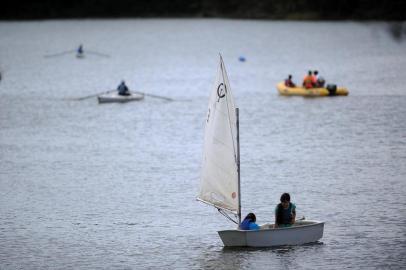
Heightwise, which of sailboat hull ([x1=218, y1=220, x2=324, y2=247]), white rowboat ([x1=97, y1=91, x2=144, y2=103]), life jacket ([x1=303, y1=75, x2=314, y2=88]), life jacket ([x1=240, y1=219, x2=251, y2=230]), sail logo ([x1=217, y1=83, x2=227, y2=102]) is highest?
life jacket ([x1=303, y1=75, x2=314, y2=88])

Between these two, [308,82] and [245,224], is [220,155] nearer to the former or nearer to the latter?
[245,224]

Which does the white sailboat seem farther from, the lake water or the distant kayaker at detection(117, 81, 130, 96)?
the distant kayaker at detection(117, 81, 130, 96)

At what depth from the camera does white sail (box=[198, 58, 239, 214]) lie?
36.7 m

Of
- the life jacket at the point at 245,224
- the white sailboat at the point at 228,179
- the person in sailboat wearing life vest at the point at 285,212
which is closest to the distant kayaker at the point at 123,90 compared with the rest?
the white sailboat at the point at 228,179

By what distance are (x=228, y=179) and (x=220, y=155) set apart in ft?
3.22

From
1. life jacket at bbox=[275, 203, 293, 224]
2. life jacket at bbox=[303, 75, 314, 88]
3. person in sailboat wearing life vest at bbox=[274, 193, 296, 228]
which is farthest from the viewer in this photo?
life jacket at bbox=[303, 75, 314, 88]

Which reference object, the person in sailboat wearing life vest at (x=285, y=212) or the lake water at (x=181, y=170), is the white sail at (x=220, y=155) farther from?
the lake water at (x=181, y=170)

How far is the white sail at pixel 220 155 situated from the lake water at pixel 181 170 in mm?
2177

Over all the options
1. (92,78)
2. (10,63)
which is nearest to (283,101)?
Answer: (92,78)

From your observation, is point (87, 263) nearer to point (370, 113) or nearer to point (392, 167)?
point (392, 167)

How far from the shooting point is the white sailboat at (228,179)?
36406 millimetres

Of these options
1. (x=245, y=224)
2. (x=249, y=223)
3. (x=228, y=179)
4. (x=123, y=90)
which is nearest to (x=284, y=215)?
(x=249, y=223)

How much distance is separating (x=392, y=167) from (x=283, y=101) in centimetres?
3125

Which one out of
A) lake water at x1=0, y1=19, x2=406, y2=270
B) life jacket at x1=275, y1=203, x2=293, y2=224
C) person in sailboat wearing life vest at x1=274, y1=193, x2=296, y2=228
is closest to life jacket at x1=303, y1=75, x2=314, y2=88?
lake water at x1=0, y1=19, x2=406, y2=270
